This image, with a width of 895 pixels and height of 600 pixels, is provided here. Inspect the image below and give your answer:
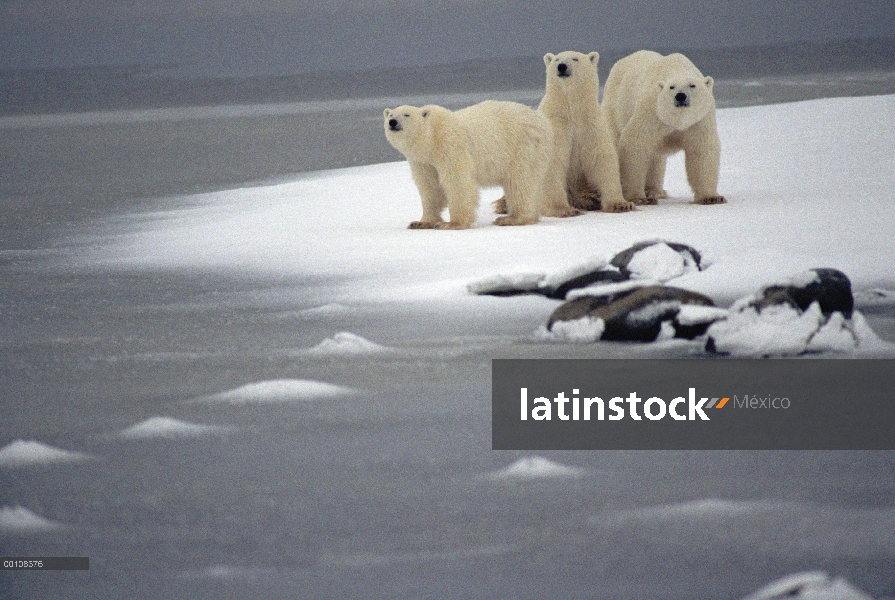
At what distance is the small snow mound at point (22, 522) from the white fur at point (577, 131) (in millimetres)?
4017

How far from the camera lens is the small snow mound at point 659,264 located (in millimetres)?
4340

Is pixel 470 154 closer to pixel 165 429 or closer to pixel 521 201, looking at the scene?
pixel 521 201

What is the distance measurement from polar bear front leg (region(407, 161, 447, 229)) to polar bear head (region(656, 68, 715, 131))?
128 centimetres

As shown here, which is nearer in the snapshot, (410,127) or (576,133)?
(410,127)

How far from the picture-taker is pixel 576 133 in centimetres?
619

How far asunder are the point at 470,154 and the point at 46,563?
364 cm

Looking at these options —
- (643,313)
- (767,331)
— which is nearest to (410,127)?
(643,313)

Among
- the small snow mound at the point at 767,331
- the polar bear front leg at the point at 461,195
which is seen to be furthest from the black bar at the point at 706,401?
the polar bear front leg at the point at 461,195

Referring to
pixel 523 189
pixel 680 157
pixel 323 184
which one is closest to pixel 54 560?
pixel 523 189

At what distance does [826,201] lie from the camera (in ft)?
19.8

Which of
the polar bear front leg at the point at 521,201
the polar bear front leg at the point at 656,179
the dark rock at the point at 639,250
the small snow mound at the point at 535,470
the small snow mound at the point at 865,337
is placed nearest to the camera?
the small snow mound at the point at 535,470

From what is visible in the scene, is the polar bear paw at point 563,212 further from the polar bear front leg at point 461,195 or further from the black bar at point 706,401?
the black bar at point 706,401

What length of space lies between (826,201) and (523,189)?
5.40ft

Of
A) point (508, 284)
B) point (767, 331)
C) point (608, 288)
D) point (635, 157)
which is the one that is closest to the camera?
point (767, 331)
